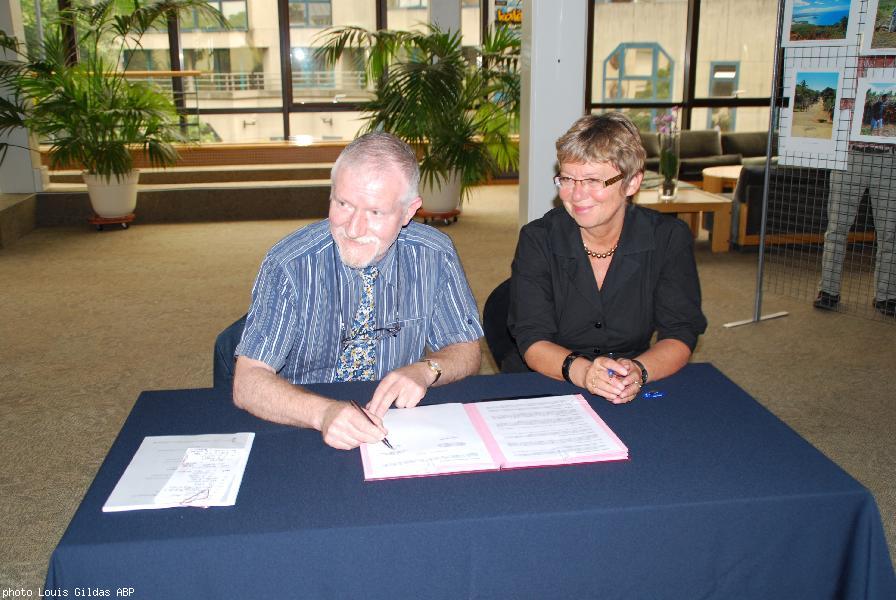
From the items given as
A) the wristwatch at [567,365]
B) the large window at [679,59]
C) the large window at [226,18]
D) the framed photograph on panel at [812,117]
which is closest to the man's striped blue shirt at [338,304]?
the wristwatch at [567,365]

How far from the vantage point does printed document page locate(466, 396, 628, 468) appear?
1.56 meters

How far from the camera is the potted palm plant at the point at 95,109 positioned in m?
7.02

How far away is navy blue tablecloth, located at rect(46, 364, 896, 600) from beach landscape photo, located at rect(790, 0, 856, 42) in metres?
3.12

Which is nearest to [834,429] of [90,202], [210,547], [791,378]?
[791,378]

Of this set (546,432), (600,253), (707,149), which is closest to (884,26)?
(600,253)

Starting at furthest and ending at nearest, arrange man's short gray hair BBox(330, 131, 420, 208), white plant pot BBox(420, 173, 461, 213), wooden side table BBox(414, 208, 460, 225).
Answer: wooden side table BBox(414, 208, 460, 225) < white plant pot BBox(420, 173, 461, 213) < man's short gray hair BBox(330, 131, 420, 208)

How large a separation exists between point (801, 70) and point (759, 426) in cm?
307

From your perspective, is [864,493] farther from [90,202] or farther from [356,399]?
[90,202]

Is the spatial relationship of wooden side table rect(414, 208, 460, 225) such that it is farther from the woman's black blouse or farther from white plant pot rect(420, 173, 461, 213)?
the woman's black blouse

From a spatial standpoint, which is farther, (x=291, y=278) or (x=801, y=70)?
(x=801, y=70)

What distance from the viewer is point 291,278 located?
6.46 ft

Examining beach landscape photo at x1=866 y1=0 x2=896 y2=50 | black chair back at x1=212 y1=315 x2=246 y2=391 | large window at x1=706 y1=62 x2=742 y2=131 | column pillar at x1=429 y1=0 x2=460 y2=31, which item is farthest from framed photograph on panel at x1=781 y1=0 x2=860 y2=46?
large window at x1=706 y1=62 x2=742 y2=131

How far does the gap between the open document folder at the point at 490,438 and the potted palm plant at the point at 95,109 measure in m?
6.24

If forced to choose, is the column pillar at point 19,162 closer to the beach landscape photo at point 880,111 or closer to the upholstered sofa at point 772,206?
the upholstered sofa at point 772,206
